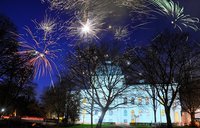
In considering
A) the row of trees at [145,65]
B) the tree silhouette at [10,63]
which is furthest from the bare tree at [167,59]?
the tree silhouette at [10,63]

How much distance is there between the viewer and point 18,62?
27.9 m

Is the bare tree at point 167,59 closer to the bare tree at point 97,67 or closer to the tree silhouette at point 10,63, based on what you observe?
the bare tree at point 97,67

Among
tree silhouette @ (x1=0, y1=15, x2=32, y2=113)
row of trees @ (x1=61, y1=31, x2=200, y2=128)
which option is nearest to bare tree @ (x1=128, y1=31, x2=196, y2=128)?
row of trees @ (x1=61, y1=31, x2=200, y2=128)

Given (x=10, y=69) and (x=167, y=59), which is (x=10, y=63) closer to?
(x=10, y=69)

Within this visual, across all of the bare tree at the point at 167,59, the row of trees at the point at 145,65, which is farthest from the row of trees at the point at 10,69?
the bare tree at the point at 167,59

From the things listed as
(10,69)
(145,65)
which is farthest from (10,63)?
(145,65)

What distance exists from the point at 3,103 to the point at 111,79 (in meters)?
23.7

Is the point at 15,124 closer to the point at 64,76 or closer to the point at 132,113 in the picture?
the point at 64,76

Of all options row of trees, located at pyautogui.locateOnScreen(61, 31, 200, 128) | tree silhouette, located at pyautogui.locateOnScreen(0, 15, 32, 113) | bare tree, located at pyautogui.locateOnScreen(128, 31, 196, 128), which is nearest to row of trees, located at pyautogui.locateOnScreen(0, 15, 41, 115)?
tree silhouette, located at pyautogui.locateOnScreen(0, 15, 32, 113)

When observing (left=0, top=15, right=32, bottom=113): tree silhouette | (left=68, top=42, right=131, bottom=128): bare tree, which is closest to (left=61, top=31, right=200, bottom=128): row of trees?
(left=68, top=42, right=131, bottom=128): bare tree

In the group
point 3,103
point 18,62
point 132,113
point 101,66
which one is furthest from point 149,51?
point 132,113

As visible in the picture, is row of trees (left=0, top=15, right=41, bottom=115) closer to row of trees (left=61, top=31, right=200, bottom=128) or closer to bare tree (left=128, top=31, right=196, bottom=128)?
row of trees (left=61, top=31, right=200, bottom=128)

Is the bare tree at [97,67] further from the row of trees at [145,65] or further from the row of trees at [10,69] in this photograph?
the row of trees at [10,69]

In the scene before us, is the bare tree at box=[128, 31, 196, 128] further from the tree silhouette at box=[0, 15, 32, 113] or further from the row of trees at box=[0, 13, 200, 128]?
the tree silhouette at box=[0, 15, 32, 113]
